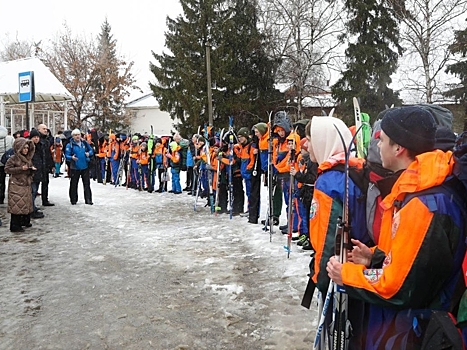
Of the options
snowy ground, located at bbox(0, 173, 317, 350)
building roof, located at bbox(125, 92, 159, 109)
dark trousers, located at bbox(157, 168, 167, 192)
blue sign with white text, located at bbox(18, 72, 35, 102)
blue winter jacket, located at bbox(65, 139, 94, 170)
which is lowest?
snowy ground, located at bbox(0, 173, 317, 350)

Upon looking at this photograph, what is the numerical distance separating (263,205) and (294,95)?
654 inches

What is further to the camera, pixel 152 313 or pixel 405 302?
pixel 152 313

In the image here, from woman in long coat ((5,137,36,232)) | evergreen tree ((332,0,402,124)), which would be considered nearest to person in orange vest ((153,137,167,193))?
woman in long coat ((5,137,36,232))

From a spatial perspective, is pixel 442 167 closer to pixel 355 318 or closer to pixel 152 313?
pixel 355 318

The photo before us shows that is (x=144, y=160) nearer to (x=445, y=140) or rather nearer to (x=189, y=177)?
(x=189, y=177)

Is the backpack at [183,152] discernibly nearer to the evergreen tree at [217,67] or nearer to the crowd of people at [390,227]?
the evergreen tree at [217,67]

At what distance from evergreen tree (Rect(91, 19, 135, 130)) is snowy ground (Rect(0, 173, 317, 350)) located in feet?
93.8

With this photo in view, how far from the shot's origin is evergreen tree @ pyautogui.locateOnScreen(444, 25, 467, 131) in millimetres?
20141

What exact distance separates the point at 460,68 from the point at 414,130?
22341 millimetres

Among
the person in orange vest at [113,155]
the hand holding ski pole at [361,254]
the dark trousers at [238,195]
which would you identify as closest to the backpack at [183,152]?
the person in orange vest at [113,155]

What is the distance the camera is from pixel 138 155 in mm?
15039

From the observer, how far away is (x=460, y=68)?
21.5m

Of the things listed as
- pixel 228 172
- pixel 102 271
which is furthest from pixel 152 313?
pixel 228 172

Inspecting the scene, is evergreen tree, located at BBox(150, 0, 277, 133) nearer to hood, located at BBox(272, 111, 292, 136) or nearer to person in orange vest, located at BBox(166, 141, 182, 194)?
person in orange vest, located at BBox(166, 141, 182, 194)
